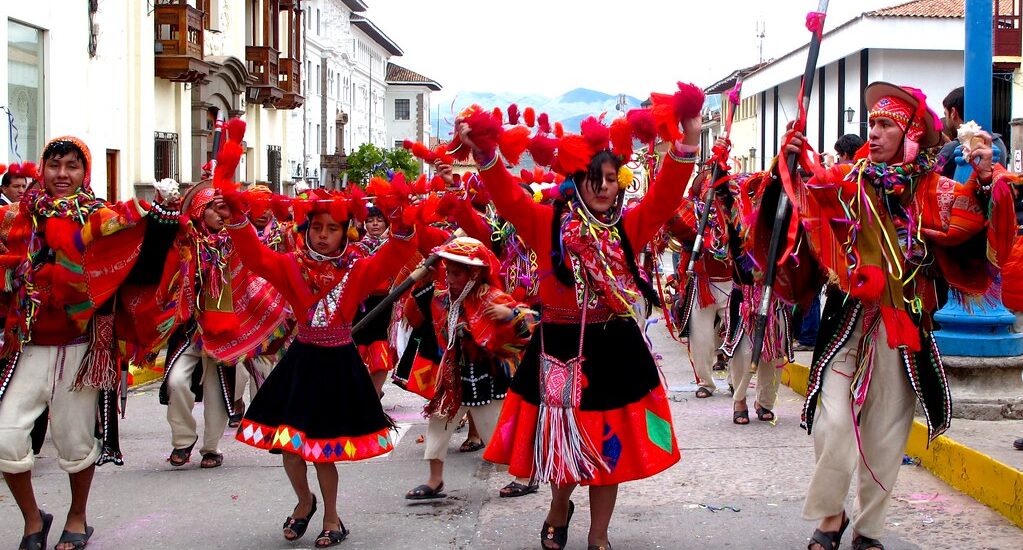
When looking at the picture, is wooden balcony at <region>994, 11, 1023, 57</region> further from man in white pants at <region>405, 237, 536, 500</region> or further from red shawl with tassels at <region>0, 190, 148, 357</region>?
red shawl with tassels at <region>0, 190, 148, 357</region>

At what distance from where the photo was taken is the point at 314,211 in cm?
601

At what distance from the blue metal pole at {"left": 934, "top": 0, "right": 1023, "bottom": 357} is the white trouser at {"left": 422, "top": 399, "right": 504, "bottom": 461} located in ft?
10.6

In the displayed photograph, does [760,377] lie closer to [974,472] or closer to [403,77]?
[974,472]

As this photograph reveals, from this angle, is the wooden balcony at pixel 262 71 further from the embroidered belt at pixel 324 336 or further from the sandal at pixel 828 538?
the sandal at pixel 828 538

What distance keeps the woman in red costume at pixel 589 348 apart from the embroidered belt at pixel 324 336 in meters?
0.99

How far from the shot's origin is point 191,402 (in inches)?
314

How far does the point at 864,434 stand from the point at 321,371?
2.59m

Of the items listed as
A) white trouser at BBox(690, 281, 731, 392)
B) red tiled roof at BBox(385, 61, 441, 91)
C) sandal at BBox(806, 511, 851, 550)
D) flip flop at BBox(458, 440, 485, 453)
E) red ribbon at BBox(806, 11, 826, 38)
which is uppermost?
red tiled roof at BBox(385, 61, 441, 91)

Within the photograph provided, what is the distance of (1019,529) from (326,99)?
167 feet

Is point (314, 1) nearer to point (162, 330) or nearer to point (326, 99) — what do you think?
point (326, 99)

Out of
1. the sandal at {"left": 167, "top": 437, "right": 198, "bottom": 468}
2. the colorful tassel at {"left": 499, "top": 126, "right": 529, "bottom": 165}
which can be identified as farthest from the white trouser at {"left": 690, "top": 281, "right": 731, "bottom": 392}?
the colorful tassel at {"left": 499, "top": 126, "right": 529, "bottom": 165}

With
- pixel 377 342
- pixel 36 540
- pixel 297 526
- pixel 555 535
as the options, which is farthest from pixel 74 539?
pixel 377 342

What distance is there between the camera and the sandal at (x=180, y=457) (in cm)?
793

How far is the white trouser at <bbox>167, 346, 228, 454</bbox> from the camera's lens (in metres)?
7.91
